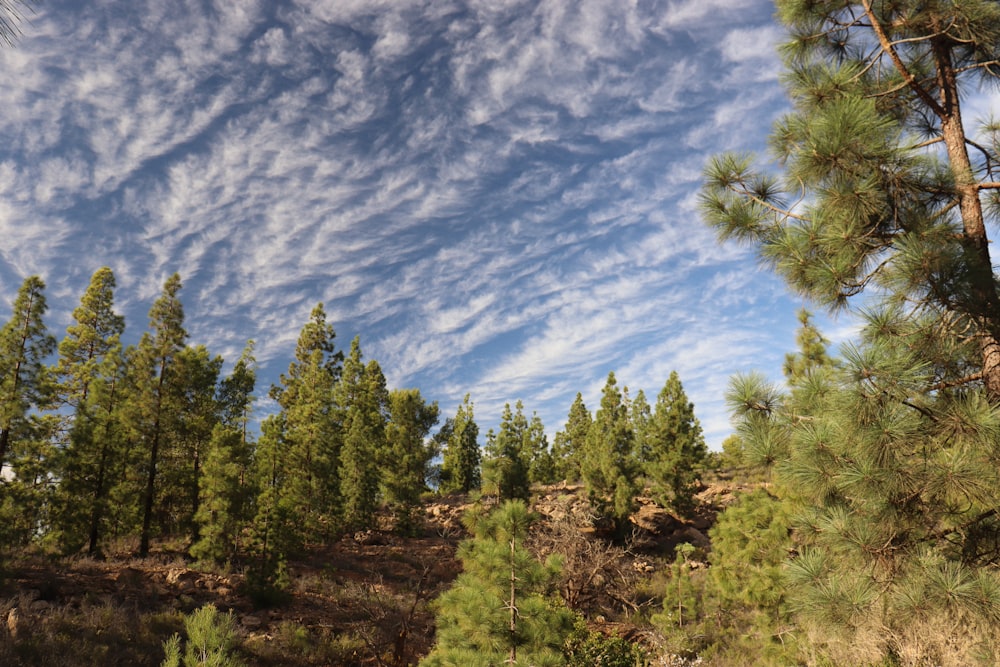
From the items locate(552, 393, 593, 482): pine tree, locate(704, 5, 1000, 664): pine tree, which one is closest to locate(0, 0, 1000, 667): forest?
locate(704, 5, 1000, 664): pine tree

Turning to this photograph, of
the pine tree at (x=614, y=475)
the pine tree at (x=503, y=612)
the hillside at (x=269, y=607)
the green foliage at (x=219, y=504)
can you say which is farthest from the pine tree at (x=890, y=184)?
the pine tree at (x=614, y=475)

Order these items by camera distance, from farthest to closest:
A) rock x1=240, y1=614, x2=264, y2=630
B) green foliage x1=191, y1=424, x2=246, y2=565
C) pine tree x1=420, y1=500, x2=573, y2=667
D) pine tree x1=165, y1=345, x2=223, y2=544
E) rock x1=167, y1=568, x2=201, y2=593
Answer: pine tree x1=165, y1=345, x2=223, y2=544, green foliage x1=191, y1=424, x2=246, y2=565, rock x1=167, y1=568, x2=201, y2=593, rock x1=240, y1=614, x2=264, y2=630, pine tree x1=420, y1=500, x2=573, y2=667

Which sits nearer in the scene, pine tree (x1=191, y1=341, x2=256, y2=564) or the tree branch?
the tree branch

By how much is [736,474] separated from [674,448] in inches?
637

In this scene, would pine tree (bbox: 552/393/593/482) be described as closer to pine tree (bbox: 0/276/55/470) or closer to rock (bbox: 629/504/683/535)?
rock (bbox: 629/504/683/535)

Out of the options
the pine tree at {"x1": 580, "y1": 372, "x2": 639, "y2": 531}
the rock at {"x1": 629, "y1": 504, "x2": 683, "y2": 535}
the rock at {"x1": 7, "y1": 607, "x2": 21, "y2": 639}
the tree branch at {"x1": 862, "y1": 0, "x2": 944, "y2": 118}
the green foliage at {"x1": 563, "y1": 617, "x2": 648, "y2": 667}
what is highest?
the tree branch at {"x1": 862, "y1": 0, "x2": 944, "y2": 118}

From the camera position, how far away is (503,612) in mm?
7551

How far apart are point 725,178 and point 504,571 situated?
6.60 m

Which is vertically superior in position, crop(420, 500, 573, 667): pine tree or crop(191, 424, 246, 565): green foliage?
crop(191, 424, 246, 565): green foliage

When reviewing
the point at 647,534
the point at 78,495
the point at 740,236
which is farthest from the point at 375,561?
the point at 740,236

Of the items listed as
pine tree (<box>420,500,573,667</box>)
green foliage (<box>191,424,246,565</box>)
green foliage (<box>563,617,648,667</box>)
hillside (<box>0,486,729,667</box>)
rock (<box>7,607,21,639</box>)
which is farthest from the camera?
green foliage (<box>191,424,246,565</box>)

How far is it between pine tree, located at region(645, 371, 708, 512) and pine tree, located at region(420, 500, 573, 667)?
88.5 ft

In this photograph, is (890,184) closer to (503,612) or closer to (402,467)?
(503,612)

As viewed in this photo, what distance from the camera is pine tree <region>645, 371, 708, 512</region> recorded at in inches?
1278
